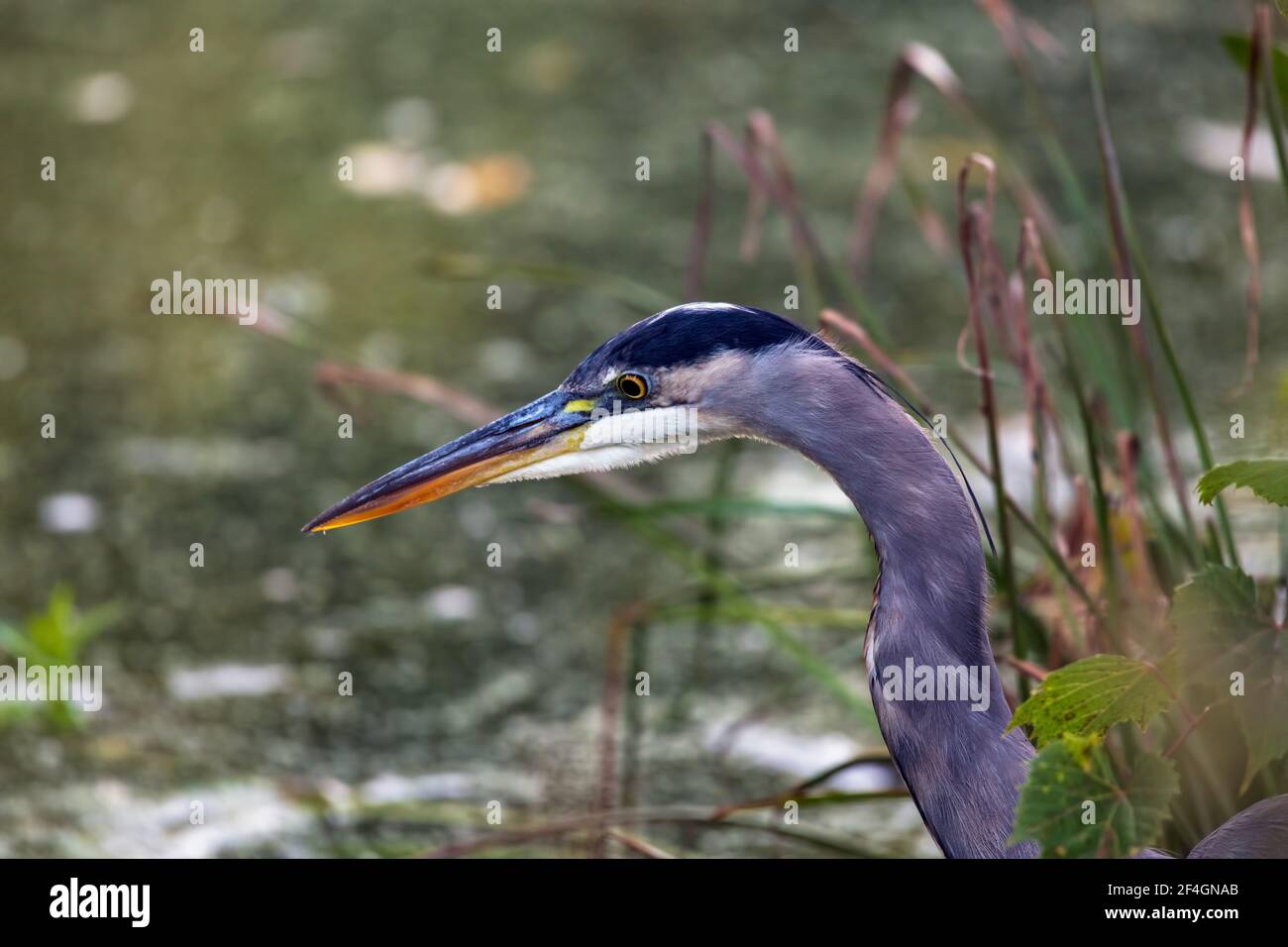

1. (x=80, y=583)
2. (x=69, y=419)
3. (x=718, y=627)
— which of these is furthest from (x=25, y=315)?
(x=718, y=627)

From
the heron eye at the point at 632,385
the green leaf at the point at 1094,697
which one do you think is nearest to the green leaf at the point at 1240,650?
the green leaf at the point at 1094,697

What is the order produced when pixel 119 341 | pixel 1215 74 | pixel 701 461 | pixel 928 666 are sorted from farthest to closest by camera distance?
pixel 1215 74
pixel 119 341
pixel 701 461
pixel 928 666

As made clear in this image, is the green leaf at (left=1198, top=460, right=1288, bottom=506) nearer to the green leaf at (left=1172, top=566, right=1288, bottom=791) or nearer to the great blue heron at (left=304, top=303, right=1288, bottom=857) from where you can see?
the green leaf at (left=1172, top=566, right=1288, bottom=791)

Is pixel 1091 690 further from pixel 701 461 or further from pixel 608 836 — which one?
pixel 701 461

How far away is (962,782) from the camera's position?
5.90 ft

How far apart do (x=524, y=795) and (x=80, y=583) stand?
1.19 meters

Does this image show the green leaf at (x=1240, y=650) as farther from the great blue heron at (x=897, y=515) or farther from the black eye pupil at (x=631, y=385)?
the black eye pupil at (x=631, y=385)

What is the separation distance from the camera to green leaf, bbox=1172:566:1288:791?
1.59m

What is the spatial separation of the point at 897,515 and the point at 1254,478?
14.5 inches

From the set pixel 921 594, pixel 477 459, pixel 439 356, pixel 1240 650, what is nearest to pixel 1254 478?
pixel 1240 650

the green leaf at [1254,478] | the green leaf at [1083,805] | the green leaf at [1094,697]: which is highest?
the green leaf at [1254,478]

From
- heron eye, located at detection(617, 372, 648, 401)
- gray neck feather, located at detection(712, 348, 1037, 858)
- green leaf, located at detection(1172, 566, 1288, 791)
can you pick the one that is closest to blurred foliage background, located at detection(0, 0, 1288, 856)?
gray neck feather, located at detection(712, 348, 1037, 858)

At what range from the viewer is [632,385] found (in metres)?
1.94

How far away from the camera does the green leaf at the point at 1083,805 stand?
4.98ft
